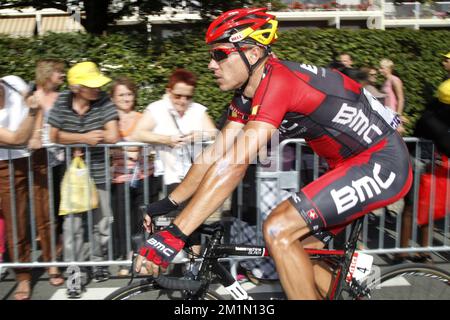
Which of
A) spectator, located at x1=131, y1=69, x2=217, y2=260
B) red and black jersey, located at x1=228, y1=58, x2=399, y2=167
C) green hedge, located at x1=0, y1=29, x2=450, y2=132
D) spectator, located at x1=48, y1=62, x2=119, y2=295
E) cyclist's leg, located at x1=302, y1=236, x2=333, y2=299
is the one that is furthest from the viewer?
green hedge, located at x1=0, y1=29, x2=450, y2=132

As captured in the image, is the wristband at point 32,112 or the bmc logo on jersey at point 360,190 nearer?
the bmc logo on jersey at point 360,190

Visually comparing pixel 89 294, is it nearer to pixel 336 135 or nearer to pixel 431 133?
pixel 336 135

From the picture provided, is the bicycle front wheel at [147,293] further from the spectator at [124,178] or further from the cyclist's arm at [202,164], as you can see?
the spectator at [124,178]

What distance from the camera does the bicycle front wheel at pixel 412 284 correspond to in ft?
11.0

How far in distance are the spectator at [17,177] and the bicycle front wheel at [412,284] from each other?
2.87 metres

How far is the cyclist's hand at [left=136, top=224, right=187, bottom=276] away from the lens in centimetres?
254

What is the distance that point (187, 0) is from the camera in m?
9.48

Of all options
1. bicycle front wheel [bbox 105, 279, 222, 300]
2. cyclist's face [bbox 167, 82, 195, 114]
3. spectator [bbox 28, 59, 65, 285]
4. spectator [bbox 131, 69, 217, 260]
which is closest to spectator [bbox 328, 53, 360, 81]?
spectator [bbox 131, 69, 217, 260]

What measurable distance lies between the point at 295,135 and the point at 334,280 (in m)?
0.85

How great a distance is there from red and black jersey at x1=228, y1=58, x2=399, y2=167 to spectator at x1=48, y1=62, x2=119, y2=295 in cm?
183

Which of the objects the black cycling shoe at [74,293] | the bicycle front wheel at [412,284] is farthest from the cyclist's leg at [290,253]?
the black cycling shoe at [74,293]

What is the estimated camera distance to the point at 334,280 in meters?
3.20

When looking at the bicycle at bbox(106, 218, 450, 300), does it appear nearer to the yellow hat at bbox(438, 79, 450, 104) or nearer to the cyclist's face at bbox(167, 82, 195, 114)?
the yellow hat at bbox(438, 79, 450, 104)
